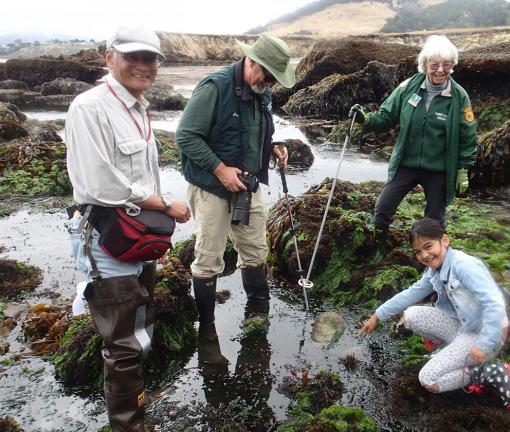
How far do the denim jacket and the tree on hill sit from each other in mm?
105237

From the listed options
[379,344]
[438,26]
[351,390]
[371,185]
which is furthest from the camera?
[438,26]

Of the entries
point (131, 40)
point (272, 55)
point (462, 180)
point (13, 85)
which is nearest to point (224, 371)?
point (272, 55)

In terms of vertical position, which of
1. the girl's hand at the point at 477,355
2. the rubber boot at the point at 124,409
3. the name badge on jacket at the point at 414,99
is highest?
the name badge on jacket at the point at 414,99

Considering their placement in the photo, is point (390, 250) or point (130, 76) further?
point (390, 250)

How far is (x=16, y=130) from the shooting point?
1413 cm

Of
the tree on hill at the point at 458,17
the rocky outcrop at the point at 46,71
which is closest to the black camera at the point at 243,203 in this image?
the rocky outcrop at the point at 46,71

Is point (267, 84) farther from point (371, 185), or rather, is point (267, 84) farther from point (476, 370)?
point (371, 185)

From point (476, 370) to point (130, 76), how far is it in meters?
3.28

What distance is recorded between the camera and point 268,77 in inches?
167

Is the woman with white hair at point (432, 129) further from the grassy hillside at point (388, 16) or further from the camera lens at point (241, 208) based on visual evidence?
the grassy hillside at point (388, 16)

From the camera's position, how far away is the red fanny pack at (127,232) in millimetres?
2988

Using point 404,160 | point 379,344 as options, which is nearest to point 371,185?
point 404,160

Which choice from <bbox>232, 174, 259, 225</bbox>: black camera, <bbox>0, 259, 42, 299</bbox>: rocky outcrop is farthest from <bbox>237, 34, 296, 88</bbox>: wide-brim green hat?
<bbox>0, 259, 42, 299</bbox>: rocky outcrop

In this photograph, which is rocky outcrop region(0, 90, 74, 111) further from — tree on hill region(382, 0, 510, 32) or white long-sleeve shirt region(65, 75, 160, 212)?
tree on hill region(382, 0, 510, 32)
